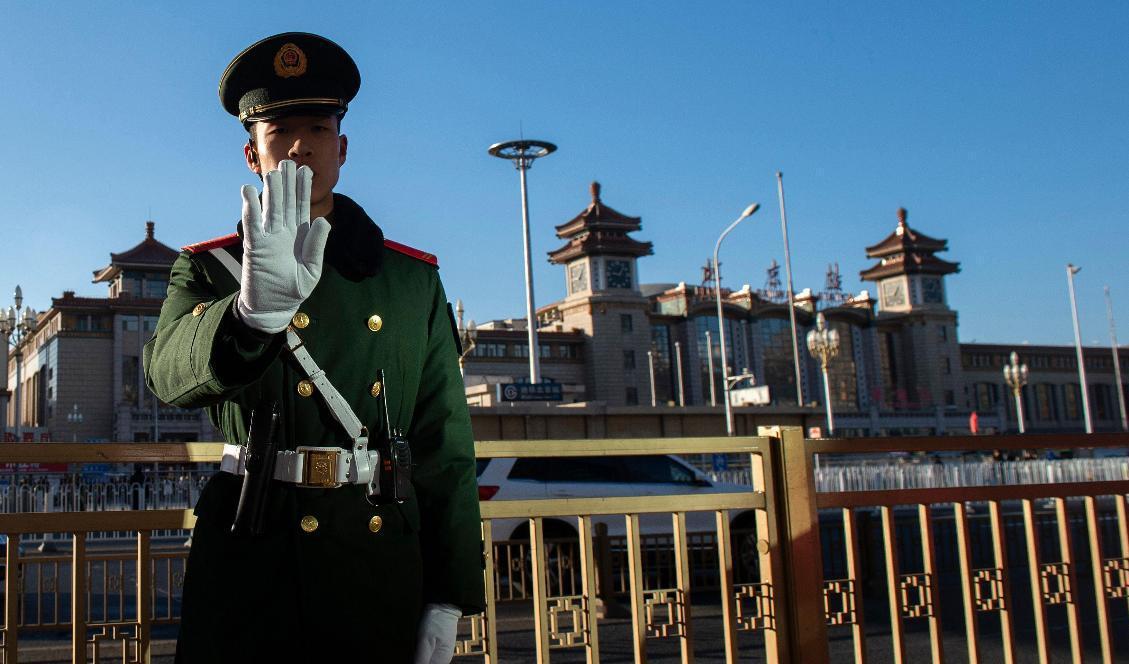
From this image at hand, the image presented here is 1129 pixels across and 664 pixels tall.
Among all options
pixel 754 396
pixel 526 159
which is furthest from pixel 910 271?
pixel 526 159

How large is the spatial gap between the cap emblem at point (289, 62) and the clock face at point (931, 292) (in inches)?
2941

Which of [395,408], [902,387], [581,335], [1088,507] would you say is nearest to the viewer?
[395,408]

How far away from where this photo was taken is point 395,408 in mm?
2293

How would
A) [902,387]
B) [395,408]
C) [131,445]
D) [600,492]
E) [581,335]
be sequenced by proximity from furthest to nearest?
[902,387] → [581,335] → [600,492] → [131,445] → [395,408]

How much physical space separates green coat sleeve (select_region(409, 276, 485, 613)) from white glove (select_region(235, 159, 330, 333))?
2.00ft

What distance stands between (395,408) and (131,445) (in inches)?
42.2

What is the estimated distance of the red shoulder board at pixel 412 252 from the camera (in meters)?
2.50

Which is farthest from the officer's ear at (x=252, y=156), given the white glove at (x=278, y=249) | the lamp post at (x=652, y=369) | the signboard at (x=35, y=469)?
the lamp post at (x=652, y=369)

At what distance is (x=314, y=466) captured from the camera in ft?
6.87

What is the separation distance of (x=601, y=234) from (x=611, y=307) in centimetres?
456

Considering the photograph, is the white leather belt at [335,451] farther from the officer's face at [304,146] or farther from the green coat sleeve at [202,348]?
the officer's face at [304,146]

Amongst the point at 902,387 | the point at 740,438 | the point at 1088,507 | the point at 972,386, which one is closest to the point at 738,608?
the point at 740,438

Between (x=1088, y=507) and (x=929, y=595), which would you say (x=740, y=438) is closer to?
(x=929, y=595)

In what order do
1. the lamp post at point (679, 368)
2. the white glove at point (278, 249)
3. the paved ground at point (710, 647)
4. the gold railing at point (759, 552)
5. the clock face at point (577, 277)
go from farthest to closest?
the clock face at point (577, 277) → the lamp post at point (679, 368) → the paved ground at point (710, 647) → the gold railing at point (759, 552) → the white glove at point (278, 249)
